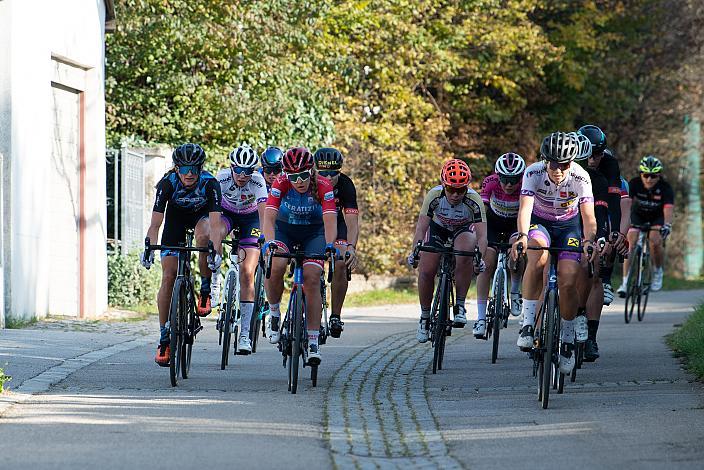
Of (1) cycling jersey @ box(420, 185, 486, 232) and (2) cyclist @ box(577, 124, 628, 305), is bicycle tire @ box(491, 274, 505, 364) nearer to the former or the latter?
(1) cycling jersey @ box(420, 185, 486, 232)

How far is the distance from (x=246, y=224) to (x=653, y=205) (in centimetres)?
773

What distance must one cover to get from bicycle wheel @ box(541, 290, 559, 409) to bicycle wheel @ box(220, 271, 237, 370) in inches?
132

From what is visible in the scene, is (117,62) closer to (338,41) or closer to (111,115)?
(111,115)

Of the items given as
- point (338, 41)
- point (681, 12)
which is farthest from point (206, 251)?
point (681, 12)

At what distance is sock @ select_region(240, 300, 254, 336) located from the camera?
12906 millimetres

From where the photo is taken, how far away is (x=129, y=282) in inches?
799

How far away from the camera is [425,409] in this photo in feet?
33.1

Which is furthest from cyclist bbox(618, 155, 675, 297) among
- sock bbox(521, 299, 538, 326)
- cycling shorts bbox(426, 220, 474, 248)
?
sock bbox(521, 299, 538, 326)

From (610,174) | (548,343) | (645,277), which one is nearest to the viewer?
(548,343)

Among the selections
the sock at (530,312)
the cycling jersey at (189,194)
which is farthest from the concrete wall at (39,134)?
the sock at (530,312)

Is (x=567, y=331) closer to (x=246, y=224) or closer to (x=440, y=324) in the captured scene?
(x=440, y=324)

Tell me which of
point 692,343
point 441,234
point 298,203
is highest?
point 298,203

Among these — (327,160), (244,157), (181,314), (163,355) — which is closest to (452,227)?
(327,160)

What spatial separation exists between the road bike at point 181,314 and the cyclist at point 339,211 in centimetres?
134
